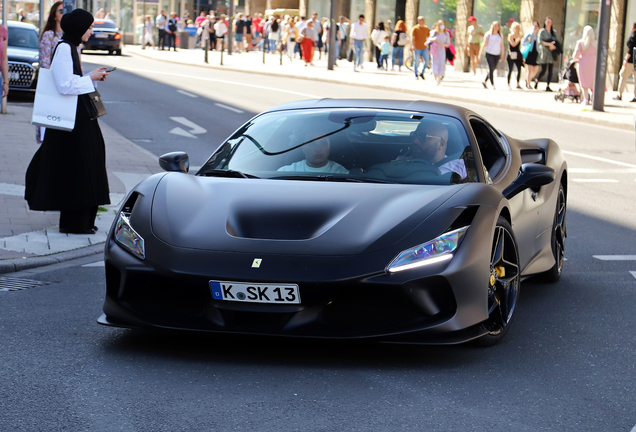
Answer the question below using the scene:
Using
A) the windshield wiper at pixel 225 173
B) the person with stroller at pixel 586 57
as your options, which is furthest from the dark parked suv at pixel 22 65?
the windshield wiper at pixel 225 173

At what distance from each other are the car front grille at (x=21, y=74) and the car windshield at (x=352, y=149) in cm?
1658

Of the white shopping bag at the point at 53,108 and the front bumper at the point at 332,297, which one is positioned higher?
the white shopping bag at the point at 53,108

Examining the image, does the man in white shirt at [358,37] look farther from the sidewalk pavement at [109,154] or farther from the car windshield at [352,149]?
the car windshield at [352,149]

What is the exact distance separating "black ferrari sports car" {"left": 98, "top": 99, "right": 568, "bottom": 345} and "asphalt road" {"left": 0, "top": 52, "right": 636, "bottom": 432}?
0.62 ft

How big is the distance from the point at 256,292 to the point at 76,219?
13.6 feet

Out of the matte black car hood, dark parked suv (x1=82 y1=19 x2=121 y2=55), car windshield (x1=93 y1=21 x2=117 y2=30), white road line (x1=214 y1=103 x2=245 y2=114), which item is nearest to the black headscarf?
the matte black car hood

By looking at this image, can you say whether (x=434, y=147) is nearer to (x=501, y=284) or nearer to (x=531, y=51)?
(x=501, y=284)

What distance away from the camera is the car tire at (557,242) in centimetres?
680

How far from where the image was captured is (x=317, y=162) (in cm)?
550

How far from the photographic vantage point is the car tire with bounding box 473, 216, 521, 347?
4.94m

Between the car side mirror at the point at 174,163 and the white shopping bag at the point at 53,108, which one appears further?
the white shopping bag at the point at 53,108

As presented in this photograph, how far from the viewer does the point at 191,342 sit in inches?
196

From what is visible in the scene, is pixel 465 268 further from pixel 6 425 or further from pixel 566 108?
pixel 566 108

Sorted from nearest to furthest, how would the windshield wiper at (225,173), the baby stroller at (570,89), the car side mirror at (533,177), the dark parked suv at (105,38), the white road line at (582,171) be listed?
the windshield wiper at (225,173) < the car side mirror at (533,177) < the white road line at (582,171) < the baby stroller at (570,89) < the dark parked suv at (105,38)
